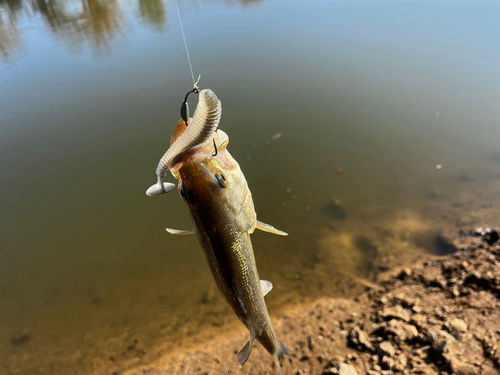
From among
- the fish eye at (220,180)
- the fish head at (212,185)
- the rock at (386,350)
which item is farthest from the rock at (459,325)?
the fish eye at (220,180)

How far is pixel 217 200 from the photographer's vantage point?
55.2 inches

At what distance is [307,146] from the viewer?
6254mm

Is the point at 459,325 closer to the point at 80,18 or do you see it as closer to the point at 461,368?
the point at 461,368

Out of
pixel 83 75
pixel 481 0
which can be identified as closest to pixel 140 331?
pixel 83 75

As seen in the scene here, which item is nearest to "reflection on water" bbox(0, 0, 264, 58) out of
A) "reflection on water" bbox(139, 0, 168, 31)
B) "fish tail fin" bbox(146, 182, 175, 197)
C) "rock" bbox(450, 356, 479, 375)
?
"reflection on water" bbox(139, 0, 168, 31)

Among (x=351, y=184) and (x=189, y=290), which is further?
→ (x=351, y=184)

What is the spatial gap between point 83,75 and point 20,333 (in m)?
7.96

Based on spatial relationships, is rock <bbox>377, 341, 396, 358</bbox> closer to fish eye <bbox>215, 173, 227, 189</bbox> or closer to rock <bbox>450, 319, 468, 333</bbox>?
rock <bbox>450, 319, 468, 333</bbox>

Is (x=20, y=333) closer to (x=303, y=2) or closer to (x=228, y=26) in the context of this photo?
(x=228, y=26)

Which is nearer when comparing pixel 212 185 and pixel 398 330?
pixel 212 185

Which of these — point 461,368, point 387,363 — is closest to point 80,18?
point 387,363

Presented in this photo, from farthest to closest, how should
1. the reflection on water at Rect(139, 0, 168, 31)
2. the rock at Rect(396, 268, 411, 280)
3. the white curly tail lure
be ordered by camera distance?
the reflection on water at Rect(139, 0, 168, 31), the rock at Rect(396, 268, 411, 280), the white curly tail lure

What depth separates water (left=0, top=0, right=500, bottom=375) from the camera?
4297mm

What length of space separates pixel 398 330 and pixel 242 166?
12.6 feet
